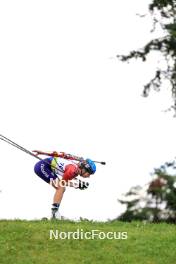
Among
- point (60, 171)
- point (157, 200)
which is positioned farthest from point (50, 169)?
point (157, 200)

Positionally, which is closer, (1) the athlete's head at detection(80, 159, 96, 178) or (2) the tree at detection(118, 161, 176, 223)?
(1) the athlete's head at detection(80, 159, 96, 178)

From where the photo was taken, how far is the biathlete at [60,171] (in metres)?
19.9

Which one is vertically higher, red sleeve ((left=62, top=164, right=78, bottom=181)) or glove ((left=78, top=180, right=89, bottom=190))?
red sleeve ((left=62, top=164, right=78, bottom=181))

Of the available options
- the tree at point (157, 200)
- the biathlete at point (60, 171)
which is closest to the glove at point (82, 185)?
the biathlete at point (60, 171)

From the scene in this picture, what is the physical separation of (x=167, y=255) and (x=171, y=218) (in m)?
31.1

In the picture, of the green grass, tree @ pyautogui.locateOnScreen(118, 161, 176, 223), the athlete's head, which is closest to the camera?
the green grass

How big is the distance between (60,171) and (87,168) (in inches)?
30.4

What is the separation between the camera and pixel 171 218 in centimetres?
4831

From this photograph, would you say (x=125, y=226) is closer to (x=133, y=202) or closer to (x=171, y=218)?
(x=171, y=218)

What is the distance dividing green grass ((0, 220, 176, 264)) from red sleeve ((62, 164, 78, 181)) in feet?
3.75

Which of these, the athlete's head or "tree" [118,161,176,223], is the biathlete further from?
"tree" [118,161,176,223]

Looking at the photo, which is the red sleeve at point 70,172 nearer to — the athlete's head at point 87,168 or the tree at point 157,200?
the athlete's head at point 87,168

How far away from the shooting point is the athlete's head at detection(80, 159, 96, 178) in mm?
19831

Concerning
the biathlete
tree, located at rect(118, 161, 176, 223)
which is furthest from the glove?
tree, located at rect(118, 161, 176, 223)
